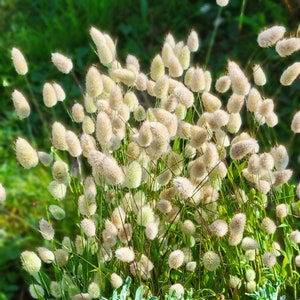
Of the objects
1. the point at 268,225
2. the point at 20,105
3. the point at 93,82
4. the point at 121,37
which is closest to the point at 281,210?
the point at 268,225

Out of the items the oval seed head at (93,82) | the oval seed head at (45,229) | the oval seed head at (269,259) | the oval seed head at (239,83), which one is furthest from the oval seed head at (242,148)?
the oval seed head at (45,229)

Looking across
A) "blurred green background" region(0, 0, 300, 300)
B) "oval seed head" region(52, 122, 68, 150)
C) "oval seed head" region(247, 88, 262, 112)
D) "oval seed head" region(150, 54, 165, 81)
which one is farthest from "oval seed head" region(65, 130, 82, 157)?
"blurred green background" region(0, 0, 300, 300)

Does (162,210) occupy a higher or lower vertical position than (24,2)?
lower

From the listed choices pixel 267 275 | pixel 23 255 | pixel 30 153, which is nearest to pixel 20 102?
pixel 30 153

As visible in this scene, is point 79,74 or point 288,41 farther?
point 79,74

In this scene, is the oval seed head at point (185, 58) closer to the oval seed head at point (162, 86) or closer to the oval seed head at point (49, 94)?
the oval seed head at point (162, 86)

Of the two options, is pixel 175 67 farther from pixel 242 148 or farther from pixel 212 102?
pixel 242 148

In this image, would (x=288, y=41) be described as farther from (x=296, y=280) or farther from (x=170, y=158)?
(x=296, y=280)
